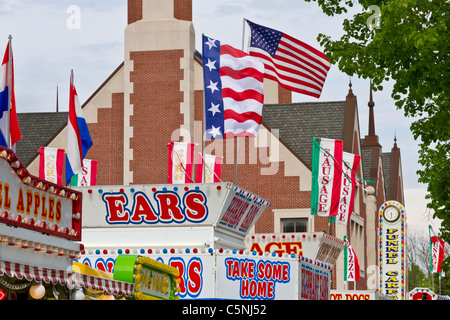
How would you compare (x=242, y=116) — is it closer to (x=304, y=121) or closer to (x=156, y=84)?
(x=156, y=84)

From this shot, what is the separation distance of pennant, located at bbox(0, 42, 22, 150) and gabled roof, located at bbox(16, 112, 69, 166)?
79.8ft

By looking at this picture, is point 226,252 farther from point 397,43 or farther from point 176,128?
point 176,128

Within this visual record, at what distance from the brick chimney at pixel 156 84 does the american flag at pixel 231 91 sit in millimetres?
13507

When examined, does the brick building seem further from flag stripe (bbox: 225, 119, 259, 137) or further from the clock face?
flag stripe (bbox: 225, 119, 259, 137)

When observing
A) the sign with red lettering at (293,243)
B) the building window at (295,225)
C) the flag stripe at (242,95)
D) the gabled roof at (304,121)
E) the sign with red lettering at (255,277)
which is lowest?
the sign with red lettering at (255,277)

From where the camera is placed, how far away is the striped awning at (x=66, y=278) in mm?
11763

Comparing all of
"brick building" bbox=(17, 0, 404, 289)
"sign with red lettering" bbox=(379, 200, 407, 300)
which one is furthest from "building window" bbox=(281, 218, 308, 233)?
"sign with red lettering" bbox=(379, 200, 407, 300)

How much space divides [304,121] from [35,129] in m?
13.0

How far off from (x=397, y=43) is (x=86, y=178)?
16.9 meters

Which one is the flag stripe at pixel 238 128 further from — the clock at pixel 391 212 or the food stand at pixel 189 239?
the clock at pixel 391 212

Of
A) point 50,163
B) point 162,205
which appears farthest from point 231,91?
point 50,163

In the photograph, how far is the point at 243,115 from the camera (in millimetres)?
22422

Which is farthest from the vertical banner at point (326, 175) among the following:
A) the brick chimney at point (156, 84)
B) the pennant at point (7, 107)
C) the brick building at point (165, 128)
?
the pennant at point (7, 107)
